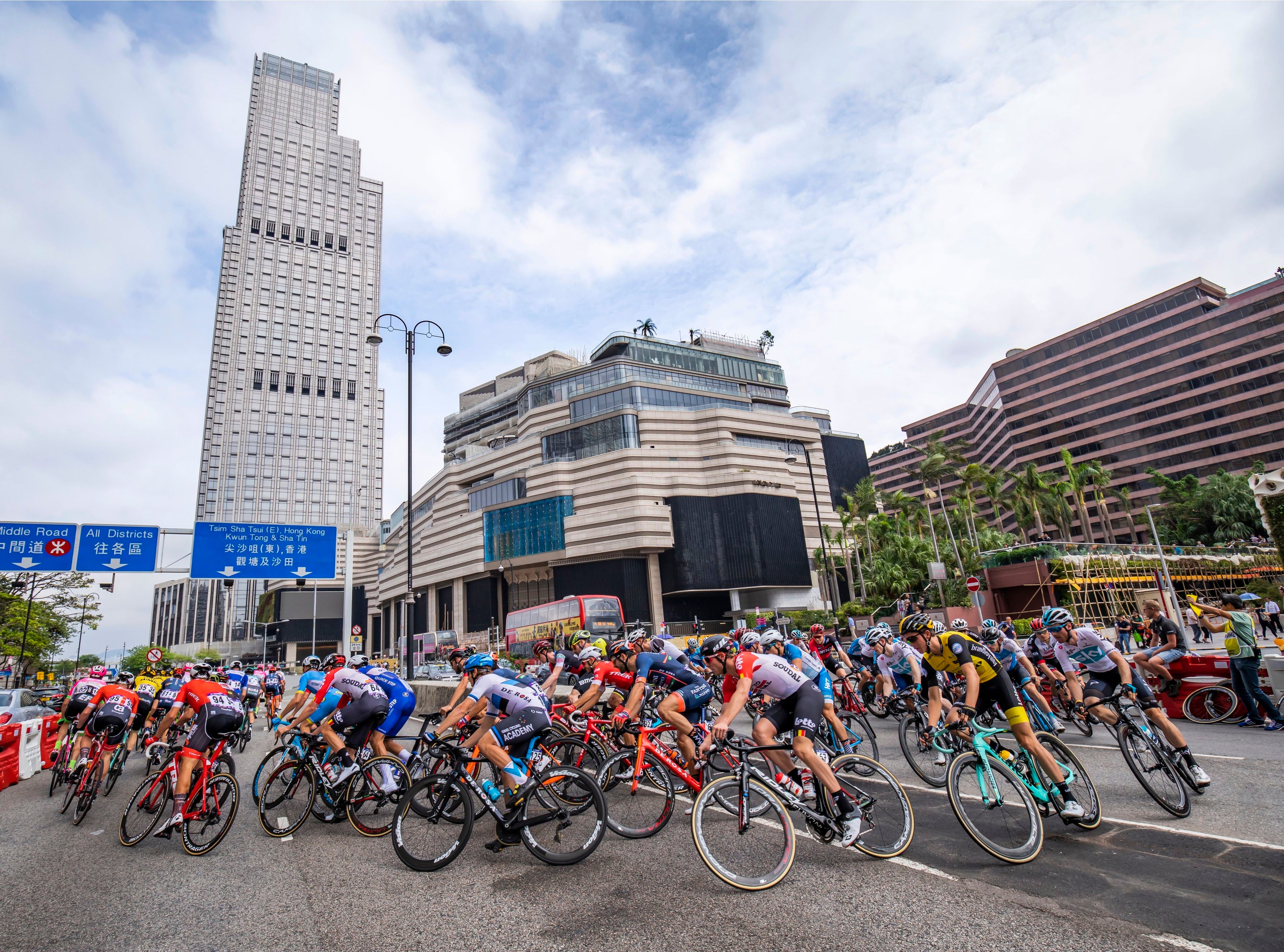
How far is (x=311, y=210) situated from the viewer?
13688cm

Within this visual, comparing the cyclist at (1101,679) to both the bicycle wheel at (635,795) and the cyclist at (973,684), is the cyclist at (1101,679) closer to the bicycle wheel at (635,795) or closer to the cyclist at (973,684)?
the cyclist at (973,684)

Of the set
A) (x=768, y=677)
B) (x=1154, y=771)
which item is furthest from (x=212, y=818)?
(x=1154, y=771)

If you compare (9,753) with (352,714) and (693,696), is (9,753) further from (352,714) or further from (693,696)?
(693,696)

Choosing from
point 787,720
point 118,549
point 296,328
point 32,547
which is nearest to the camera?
point 787,720

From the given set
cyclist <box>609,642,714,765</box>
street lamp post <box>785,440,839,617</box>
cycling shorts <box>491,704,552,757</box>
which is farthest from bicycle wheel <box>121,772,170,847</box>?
street lamp post <box>785,440,839,617</box>

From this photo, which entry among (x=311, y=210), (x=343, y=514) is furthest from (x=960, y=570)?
(x=311, y=210)

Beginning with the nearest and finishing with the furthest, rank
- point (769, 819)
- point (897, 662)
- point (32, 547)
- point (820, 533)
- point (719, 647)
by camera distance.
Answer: point (769, 819), point (719, 647), point (897, 662), point (32, 547), point (820, 533)

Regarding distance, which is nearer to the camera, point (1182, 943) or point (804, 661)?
point (1182, 943)

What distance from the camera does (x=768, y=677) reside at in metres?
5.59

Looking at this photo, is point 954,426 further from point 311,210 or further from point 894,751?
point 311,210

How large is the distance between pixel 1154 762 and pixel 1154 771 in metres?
0.09

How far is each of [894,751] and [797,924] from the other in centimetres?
659

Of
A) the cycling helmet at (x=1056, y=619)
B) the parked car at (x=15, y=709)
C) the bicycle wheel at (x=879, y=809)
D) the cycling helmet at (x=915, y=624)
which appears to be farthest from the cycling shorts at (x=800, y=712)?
the parked car at (x=15, y=709)

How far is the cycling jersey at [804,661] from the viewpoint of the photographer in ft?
26.0
